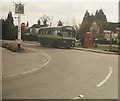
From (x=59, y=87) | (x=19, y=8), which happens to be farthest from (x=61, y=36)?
(x=59, y=87)

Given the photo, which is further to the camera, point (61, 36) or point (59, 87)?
point (61, 36)

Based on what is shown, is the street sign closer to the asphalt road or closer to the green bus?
the asphalt road

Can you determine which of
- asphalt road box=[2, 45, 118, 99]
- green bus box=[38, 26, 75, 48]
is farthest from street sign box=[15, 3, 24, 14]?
green bus box=[38, 26, 75, 48]

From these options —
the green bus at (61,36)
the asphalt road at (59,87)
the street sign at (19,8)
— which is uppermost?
the street sign at (19,8)

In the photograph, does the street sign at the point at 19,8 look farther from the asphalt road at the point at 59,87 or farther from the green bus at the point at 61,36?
the green bus at the point at 61,36

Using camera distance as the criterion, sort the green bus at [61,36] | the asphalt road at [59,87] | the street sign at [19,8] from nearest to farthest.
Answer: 1. the asphalt road at [59,87]
2. the street sign at [19,8]
3. the green bus at [61,36]

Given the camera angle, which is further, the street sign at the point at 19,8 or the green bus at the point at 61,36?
the green bus at the point at 61,36

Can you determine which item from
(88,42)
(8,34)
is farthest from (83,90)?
(8,34)

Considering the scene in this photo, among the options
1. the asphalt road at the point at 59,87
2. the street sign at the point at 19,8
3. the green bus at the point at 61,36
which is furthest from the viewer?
the green bus at the point at 61,36

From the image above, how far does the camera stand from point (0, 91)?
40.4 ft

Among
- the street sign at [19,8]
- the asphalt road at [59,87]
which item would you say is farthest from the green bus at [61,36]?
the asphalt road at [59,87]

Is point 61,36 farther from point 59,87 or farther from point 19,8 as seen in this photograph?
point 59,87

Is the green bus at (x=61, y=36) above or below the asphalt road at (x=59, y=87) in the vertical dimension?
above

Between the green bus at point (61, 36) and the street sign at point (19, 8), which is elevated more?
the street sign at point (19, 8)
